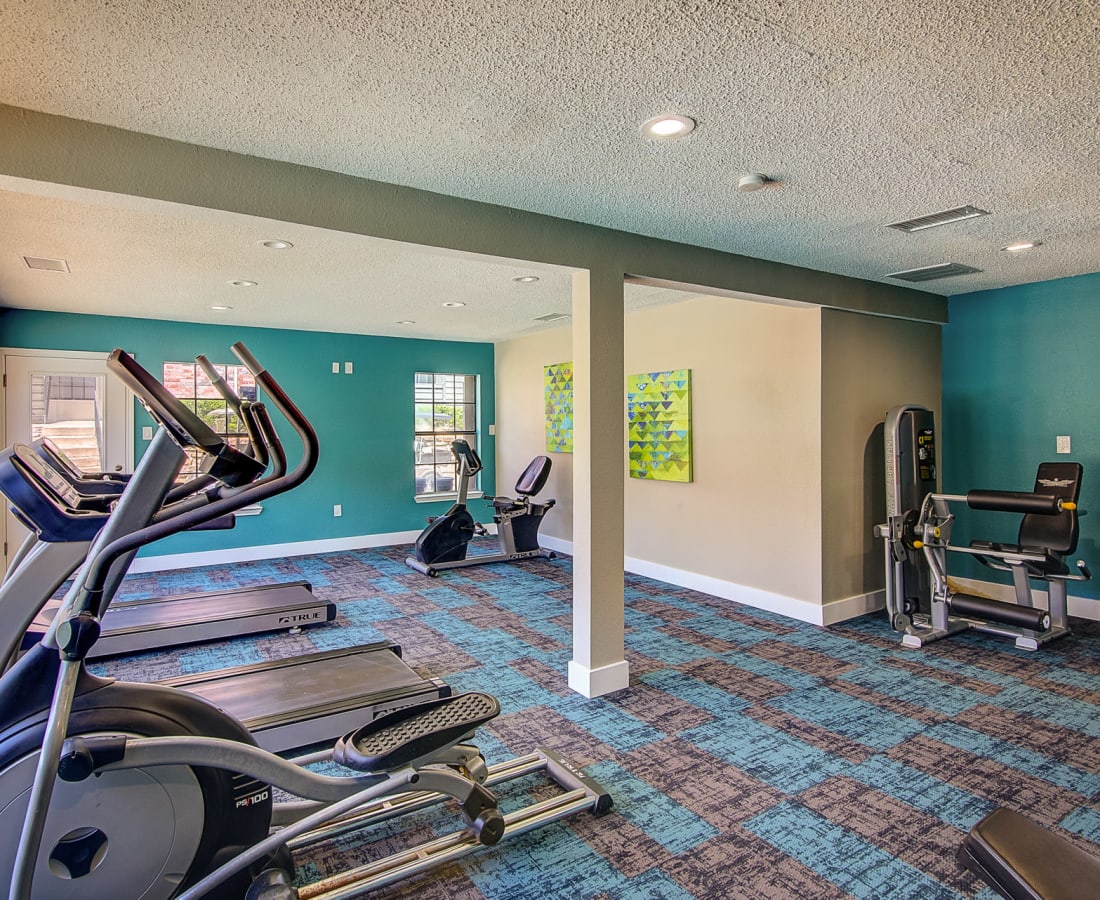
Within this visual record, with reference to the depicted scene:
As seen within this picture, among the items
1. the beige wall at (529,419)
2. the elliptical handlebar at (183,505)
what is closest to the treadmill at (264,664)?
the elliptical handlebar at (183,505)

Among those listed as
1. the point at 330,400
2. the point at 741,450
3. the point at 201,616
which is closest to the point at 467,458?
the point at 330,400

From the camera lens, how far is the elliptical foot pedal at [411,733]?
189 cm

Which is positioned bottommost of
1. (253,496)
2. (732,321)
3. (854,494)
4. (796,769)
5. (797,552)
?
(796,769)

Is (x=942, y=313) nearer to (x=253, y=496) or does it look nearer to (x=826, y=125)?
(x=826, y=125)

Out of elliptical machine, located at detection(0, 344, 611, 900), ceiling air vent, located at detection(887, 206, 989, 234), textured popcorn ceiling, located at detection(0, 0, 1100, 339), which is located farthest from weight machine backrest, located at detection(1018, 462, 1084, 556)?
elliptical machine, located at detection(0, 344, 611, 900)


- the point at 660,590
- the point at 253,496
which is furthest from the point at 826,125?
the point at 660,590

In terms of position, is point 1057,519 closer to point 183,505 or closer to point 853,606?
point 853,606

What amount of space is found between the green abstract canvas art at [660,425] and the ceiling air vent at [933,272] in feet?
5.58

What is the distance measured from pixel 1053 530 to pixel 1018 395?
46.9 inches

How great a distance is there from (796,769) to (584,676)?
43.3 inches

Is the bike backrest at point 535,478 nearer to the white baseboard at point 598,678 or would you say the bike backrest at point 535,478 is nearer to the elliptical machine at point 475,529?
the elliptical machine at point 475,529

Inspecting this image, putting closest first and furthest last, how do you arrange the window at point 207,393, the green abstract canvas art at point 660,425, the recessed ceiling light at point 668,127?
the recessed ceiling light at point 668,127, the green abstract canvas art at point 660,425, the window at point 207,393

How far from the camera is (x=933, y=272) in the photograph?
4.36 metres

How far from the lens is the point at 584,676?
3.36m
